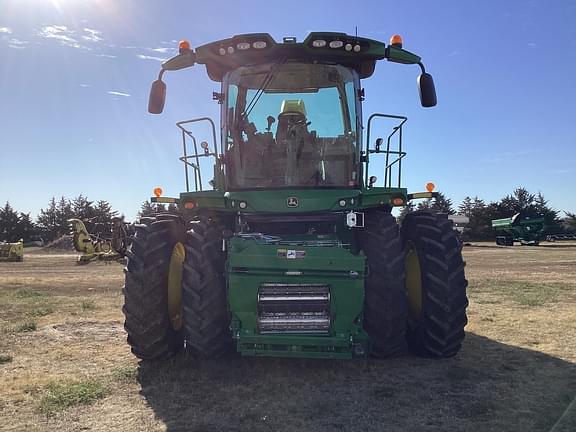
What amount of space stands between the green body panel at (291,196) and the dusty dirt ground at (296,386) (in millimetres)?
1630

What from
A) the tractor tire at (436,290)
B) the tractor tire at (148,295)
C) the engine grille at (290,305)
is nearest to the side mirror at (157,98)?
the tractor tire at (148,295)

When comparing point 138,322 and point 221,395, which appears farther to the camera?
point 138,322

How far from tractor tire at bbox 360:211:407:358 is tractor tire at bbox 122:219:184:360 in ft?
6.73

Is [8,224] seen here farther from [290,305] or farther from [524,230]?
[290,305]

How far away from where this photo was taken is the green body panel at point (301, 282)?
4836mm

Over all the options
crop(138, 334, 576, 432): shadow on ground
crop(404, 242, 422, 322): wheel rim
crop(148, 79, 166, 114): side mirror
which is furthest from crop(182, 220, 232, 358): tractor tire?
crop(404, 242, 422, 322): wheel rim

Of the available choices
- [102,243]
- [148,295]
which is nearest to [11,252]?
[102,243]

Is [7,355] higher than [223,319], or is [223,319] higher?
[223,319]

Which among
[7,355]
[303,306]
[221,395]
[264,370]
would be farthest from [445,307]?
[7,355]

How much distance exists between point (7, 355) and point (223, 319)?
2.74m

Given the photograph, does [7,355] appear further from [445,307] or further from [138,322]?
[445,307]

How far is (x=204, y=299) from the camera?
5.00 meters

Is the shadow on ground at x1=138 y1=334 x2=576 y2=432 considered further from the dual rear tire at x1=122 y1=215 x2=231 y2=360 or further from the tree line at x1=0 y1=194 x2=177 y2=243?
the tree line at x1=0 y1=194 x2=177 y2=243

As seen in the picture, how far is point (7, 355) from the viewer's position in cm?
598
